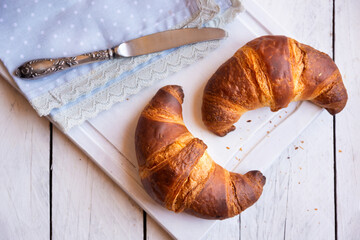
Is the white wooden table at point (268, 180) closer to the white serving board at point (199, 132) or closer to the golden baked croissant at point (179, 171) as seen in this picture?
the white serving board at point (199, 132)

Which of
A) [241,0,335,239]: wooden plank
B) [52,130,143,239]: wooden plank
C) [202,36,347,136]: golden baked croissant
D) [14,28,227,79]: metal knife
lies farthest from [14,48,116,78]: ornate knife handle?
[241,0,335,239]: wooden plank

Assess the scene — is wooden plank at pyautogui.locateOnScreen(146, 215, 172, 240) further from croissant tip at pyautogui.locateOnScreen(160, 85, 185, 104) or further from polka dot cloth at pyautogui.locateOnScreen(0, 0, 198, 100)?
polka dot cloth at pyautogui.locateOnScreen(0, 0, 198, 100)

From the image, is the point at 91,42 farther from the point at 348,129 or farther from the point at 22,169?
the point at 348,129

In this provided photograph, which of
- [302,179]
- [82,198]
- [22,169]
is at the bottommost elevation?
[302,179]

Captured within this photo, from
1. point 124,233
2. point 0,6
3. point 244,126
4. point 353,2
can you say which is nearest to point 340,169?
point 244,126

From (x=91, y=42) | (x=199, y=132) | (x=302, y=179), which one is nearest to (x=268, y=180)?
(x=302, y=179)

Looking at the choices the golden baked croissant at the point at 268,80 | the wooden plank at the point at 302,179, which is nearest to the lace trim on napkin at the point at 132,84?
the golden baked croissant at the point at 268,80
